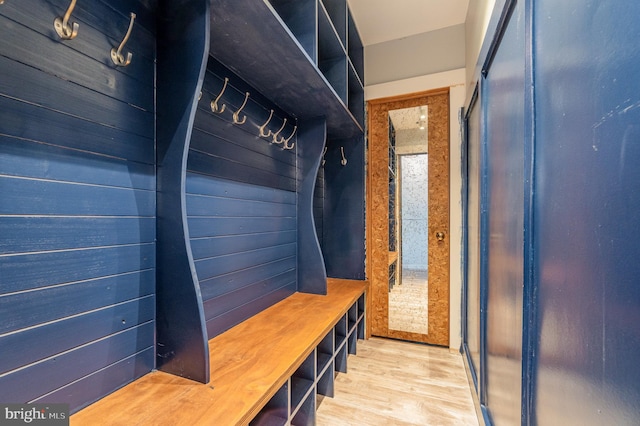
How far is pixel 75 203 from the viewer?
2.64 ft

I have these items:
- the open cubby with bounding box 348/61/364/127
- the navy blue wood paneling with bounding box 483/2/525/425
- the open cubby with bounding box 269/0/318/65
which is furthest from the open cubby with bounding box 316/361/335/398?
the open cubby with bounding box 348/61/364/127

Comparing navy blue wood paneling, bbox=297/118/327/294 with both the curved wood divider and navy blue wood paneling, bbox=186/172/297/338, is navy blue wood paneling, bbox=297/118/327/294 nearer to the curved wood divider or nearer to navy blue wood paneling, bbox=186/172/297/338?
navy blue wood paneling, bbox=186/172/297/338

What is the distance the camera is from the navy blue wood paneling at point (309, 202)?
6.80 ft

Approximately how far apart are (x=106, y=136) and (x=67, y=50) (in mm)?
238

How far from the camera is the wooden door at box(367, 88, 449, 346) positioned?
103 inches

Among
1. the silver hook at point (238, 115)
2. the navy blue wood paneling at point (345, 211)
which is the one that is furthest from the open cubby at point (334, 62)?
the silver hook at point (238, 115)

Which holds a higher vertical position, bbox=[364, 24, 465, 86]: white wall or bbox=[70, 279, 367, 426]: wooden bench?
bbox=[364, 24, 465, 86]: white wall

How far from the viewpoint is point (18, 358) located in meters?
0.69

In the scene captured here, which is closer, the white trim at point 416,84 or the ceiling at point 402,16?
the ceiling at point 402,16

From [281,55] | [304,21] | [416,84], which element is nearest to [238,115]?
[281,55]

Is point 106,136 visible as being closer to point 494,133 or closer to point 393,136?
point 494,133

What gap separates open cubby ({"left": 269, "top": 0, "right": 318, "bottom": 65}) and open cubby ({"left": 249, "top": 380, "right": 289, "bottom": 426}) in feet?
5.30

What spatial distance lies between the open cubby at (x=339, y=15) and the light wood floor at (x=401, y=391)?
8.46 feet

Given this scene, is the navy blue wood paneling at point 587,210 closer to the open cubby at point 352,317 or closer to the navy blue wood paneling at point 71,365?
the navy blue wood paneling at point 71,365
